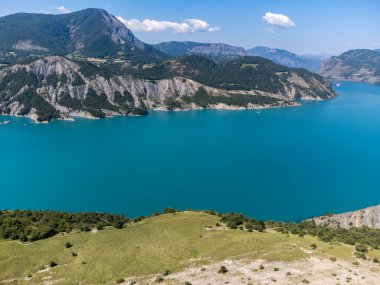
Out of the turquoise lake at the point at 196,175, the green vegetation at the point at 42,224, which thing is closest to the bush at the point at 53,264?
the green vegetation at the point at 42,224

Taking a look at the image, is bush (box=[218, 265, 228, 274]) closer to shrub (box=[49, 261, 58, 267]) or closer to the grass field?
the grass field

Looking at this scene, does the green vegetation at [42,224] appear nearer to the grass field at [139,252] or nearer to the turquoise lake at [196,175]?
the grass field at [139,252]

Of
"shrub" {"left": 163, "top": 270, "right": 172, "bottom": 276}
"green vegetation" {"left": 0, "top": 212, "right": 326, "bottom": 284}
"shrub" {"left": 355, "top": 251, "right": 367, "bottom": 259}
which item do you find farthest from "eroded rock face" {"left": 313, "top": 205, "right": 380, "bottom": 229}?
"shrub" {"left": 163, "top": 270, "right": 172, "bottom": 276}

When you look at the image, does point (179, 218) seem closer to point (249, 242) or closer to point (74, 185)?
point (249, 242)

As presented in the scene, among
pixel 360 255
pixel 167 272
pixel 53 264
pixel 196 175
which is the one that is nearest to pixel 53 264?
pixel 53 264

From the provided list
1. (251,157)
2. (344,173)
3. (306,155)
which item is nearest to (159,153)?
(251,157)
